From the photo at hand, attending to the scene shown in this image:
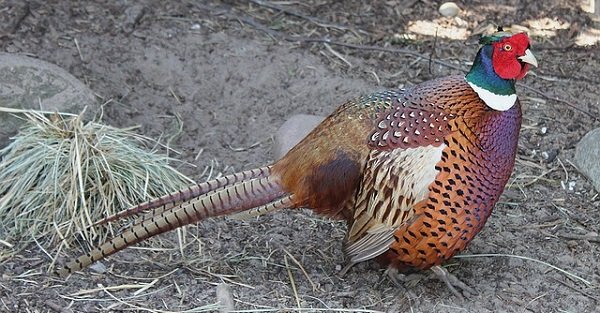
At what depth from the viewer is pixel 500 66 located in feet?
11.2

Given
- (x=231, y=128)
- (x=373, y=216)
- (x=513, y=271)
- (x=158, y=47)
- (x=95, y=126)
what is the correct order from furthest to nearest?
(x=158, y=47) → (x=231, y=128) → (x=95, y=126) → (x=513, y=271) → (x=373, y=216)

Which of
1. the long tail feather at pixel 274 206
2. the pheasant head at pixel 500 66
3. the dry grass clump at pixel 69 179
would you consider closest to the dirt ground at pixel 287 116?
the dry grass clump at pixel 69 179

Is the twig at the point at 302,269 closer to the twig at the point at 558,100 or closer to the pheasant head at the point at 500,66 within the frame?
the pheasant head at the point at 500,66

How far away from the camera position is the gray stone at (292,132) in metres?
4.41

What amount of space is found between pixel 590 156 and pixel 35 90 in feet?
8.27

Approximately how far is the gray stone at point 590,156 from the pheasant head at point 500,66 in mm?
1117

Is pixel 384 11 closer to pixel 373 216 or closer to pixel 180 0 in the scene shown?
pixel 180 0

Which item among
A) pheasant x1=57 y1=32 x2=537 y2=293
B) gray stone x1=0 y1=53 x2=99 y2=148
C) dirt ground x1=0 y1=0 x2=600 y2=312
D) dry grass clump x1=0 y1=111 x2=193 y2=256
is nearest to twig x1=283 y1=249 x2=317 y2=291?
dirt ground x1=0 y1=0 x2=600 y2=312

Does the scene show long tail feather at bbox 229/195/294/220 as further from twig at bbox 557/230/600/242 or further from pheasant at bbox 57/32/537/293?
twig at bbox 557/230/600/242

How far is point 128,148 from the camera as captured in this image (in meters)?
4.19

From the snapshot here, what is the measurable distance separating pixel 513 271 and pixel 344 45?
196cm

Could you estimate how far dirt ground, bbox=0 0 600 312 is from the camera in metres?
3.56

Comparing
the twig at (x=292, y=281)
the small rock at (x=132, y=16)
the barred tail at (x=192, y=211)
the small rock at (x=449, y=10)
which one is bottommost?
the twig at (x=292, y=281)

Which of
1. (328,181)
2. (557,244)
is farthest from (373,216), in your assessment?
(557,244)
